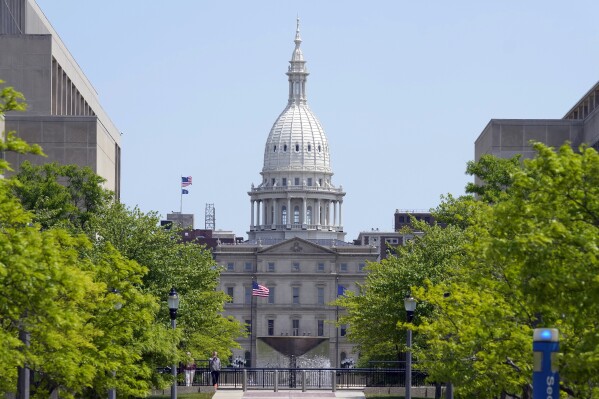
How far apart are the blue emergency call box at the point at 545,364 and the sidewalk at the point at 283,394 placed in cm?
5270

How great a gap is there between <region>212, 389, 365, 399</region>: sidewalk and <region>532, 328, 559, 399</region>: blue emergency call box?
5270cm

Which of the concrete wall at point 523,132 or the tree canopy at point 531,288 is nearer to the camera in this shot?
the tree canopy at point 531,288

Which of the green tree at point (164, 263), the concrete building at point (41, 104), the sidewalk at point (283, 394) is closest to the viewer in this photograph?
the green tree at point (164, 263)

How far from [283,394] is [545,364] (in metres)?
57.5

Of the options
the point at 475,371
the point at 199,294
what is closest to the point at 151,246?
the point at 199,294

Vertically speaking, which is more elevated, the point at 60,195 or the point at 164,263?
the point at 60,195

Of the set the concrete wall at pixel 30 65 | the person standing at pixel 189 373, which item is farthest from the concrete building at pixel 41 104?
the person standing at pixel 189 373

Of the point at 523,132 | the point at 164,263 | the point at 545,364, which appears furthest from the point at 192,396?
the point at 545,364

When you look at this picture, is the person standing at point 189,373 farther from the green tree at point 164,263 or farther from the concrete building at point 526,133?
the concrete building at point 526,133

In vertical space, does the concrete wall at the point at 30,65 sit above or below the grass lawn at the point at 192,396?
above

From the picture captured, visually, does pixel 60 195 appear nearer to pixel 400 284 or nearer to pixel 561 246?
pixel 400 284

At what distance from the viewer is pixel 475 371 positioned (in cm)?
4231

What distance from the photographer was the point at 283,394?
78.6m

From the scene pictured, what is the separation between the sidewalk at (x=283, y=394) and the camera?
75.2 meters
